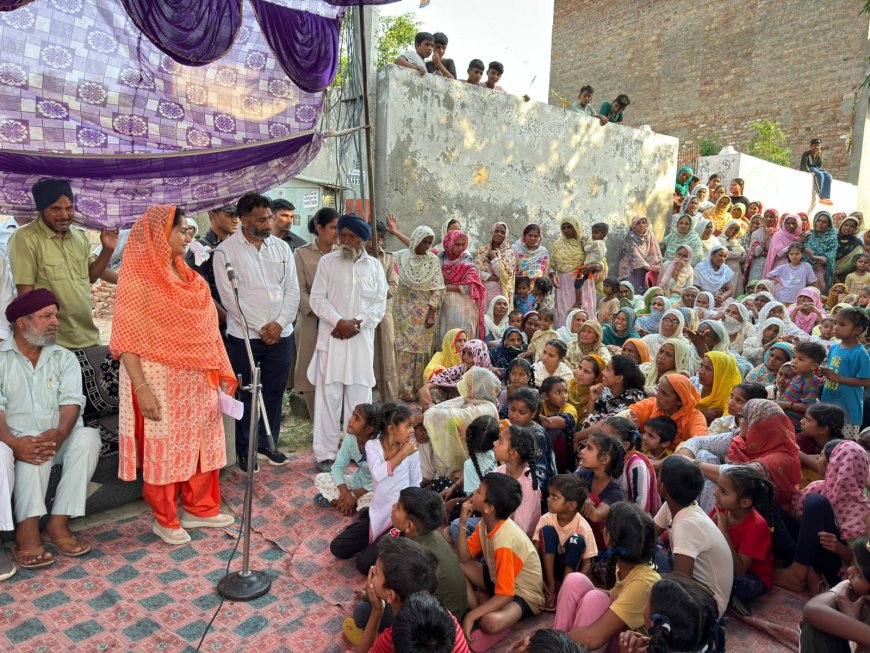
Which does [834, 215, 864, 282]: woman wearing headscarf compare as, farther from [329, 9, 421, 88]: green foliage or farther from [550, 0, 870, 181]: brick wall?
[329, 9, 421, 88]: green foliage

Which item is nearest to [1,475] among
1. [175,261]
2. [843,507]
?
[175,261]

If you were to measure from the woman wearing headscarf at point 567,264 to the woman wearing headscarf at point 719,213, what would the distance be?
4.08m

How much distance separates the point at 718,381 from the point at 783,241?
6548 millimetres

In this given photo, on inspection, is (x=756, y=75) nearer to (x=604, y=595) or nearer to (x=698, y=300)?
(x=698, y=300)

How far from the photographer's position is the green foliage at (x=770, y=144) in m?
15.6

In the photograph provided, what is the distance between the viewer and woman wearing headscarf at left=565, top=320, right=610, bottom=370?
5.71 meters

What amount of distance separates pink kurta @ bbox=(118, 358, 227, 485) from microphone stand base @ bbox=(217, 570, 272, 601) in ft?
2.31

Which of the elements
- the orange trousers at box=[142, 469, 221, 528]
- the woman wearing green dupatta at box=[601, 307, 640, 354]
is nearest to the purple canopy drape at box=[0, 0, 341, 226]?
the orange trousers at box=[142, 469, 221, 528]

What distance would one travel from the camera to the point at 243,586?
324 centimetres

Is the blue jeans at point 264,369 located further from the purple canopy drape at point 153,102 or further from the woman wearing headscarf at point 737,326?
the woman wearing headscarf at point 737,326

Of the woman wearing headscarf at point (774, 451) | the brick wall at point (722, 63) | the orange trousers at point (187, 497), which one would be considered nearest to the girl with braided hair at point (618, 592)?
the woman wearing headscarf at point (774, 451)

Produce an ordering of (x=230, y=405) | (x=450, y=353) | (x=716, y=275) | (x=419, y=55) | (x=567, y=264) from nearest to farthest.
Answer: (x=230, y=405) → (x=450, y=353) → (x=419, y=55) → (x=567, y=264) → (x=716, y=275)

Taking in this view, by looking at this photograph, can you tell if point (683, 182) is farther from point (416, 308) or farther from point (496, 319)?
point (416, 308)

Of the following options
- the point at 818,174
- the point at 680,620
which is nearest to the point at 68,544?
the point at 680,620
